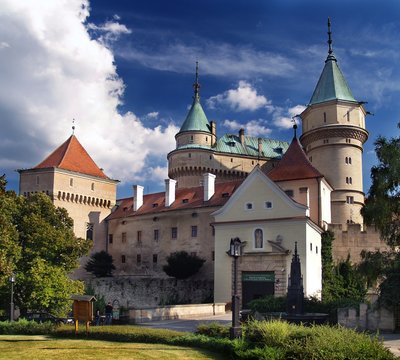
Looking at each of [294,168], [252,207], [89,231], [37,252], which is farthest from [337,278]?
[89,231]

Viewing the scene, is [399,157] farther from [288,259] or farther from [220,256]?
[220,256]

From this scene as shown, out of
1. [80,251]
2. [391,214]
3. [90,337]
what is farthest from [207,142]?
[90,337]

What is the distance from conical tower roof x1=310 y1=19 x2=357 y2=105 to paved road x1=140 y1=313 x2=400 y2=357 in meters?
28.0

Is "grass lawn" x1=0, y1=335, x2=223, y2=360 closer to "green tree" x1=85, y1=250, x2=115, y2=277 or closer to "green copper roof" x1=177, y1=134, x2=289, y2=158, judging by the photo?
"green tree" x1=85, y1=250, x2=115, y2=277

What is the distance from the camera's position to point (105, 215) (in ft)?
197

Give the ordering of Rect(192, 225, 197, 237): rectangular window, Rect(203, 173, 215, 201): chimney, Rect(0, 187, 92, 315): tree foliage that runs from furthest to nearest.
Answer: Rect(203, 173, 215, 201): chimney → Rect(192, 225, 197, 237): rectangular window → Rect(0, 187, 92, 315): tree foliage

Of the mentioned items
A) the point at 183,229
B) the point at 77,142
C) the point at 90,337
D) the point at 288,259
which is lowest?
the point at 90,337

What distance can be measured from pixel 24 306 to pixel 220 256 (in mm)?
14455

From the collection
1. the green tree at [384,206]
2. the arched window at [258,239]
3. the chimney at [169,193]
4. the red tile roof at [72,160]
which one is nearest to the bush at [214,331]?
the green tree at [384,206]

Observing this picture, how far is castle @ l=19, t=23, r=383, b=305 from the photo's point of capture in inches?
1545

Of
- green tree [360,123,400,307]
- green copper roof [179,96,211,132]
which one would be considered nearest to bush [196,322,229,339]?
green tree [360,123,400,307]

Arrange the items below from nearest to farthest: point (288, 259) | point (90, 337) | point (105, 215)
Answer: point (90, 337), point (288, 259), point (105, 215)

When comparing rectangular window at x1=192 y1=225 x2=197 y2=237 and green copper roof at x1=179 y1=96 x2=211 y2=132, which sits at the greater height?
green copper roof at x1=179 y1=96 x2=211 y2=132

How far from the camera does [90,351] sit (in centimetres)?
1591
